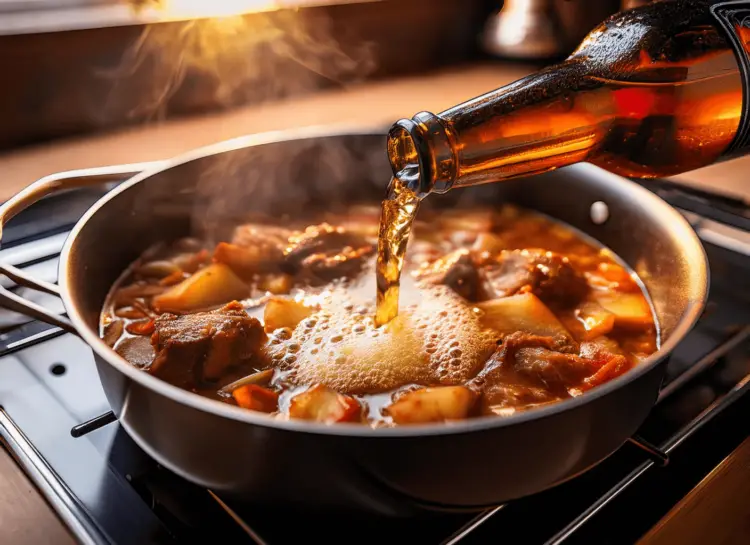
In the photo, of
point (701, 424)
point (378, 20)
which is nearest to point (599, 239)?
point (701, 424)

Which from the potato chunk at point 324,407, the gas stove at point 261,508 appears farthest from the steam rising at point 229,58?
the potato chunk at point 324,407

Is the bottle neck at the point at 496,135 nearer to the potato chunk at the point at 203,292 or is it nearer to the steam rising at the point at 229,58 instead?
the potato chunk at the point at 203,292

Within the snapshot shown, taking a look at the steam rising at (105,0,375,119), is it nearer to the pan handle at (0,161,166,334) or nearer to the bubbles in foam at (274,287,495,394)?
the pan handle at (0,161,166,334)

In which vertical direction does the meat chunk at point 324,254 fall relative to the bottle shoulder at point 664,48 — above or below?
below

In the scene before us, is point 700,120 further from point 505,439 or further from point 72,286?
point 72,286

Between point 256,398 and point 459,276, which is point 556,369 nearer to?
point 459,276


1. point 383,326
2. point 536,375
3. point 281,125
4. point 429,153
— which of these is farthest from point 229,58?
point 536,375

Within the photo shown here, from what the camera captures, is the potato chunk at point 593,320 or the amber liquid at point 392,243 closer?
the amber liquid at point 392,243

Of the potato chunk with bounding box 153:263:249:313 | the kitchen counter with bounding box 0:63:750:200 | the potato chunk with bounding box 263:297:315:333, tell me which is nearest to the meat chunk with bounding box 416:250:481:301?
the potato chunk with bounding box 263:297:315:333
